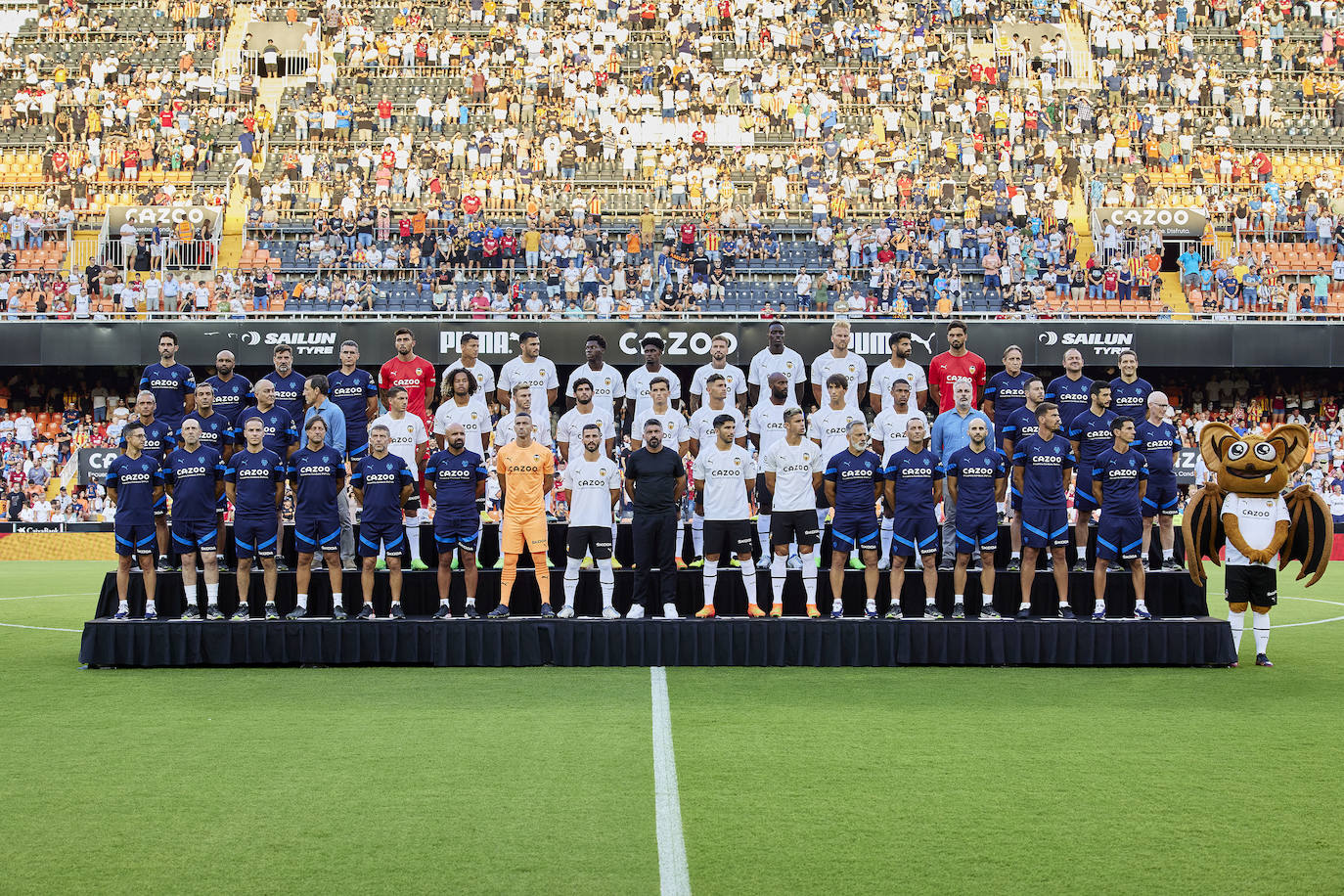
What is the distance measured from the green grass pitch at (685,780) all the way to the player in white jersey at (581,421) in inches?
95.6

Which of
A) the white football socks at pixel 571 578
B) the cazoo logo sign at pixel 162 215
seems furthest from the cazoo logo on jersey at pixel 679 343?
the white football socks at pixel 571 578

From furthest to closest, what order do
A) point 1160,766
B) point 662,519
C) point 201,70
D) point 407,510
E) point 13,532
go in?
point 201,70 → point 13,532 → point 407,510 → point 662,519 → point 1160,766

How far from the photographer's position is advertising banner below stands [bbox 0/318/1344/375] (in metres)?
27.7

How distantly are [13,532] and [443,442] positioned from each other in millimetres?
16552

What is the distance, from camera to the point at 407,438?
1309 centimetres

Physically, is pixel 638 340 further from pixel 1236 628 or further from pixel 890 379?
pixel 1236 628

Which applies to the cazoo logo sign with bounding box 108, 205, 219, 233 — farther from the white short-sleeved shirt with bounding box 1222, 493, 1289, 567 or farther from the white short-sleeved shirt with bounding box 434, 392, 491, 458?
the white short-sleeved shirt with bounding box 1222, 493, 1289, 567

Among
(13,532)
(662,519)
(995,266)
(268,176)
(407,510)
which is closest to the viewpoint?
(662,519)

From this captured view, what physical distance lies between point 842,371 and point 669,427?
1920mm

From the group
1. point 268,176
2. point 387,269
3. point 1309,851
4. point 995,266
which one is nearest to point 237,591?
point 1309,851

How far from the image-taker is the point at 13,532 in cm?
2664

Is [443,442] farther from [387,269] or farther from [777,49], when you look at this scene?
[777,49]

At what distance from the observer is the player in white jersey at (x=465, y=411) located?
13242mm

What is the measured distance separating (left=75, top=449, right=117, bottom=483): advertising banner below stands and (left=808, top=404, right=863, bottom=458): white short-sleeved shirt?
17.8 metres
